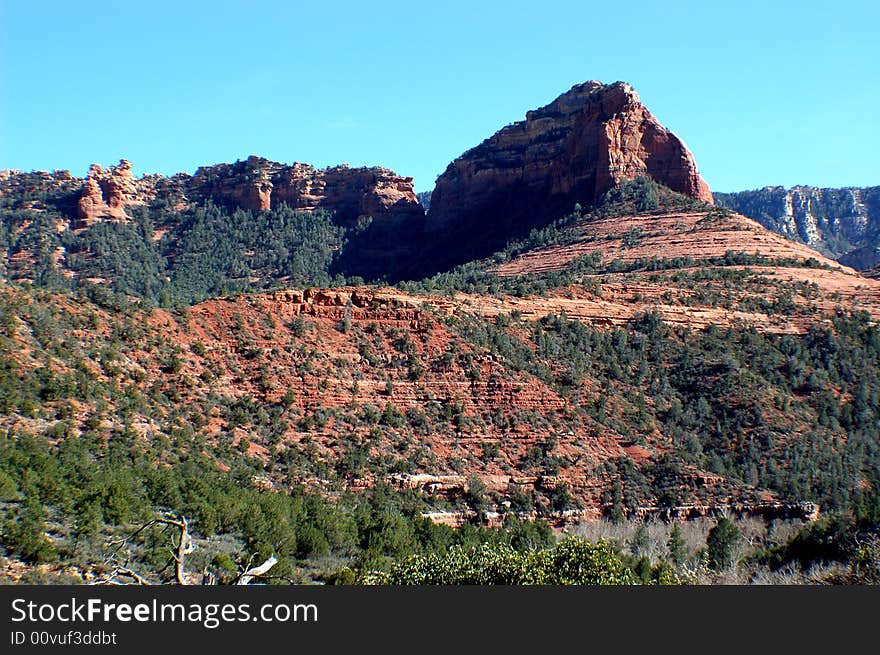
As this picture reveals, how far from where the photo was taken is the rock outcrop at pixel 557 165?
78.8 metres

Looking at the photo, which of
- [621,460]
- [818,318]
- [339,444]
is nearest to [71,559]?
[339,444]

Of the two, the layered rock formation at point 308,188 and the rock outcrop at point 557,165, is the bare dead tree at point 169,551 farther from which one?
the layered rock formation at point 308,188

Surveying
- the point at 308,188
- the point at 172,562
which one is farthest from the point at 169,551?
the point at 308,188

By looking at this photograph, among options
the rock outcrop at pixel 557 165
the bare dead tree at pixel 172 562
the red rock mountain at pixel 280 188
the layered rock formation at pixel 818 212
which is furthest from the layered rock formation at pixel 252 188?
the bare dead tree at pixel 172 562

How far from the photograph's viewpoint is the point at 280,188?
103188 millimetres

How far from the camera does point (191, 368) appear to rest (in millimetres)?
35594

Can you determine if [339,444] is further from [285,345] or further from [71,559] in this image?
[71,559]

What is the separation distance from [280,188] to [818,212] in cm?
9297

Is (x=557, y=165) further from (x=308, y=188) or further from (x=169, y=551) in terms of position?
(x=169, y=551)

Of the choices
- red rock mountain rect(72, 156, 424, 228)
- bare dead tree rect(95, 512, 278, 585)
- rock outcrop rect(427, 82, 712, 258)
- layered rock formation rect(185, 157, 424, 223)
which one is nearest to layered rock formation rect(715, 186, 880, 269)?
rock outcrop rect(427, 82, 712, 258)

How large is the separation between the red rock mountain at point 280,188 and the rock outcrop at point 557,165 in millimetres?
6505

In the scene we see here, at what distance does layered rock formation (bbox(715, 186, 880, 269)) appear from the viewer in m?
133

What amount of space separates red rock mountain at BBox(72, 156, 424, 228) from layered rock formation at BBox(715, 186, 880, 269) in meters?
57.7

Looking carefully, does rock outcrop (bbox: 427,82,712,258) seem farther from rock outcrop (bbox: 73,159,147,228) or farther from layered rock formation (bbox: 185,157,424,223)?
rock outcrop (bbox: 73,159,147,228)
